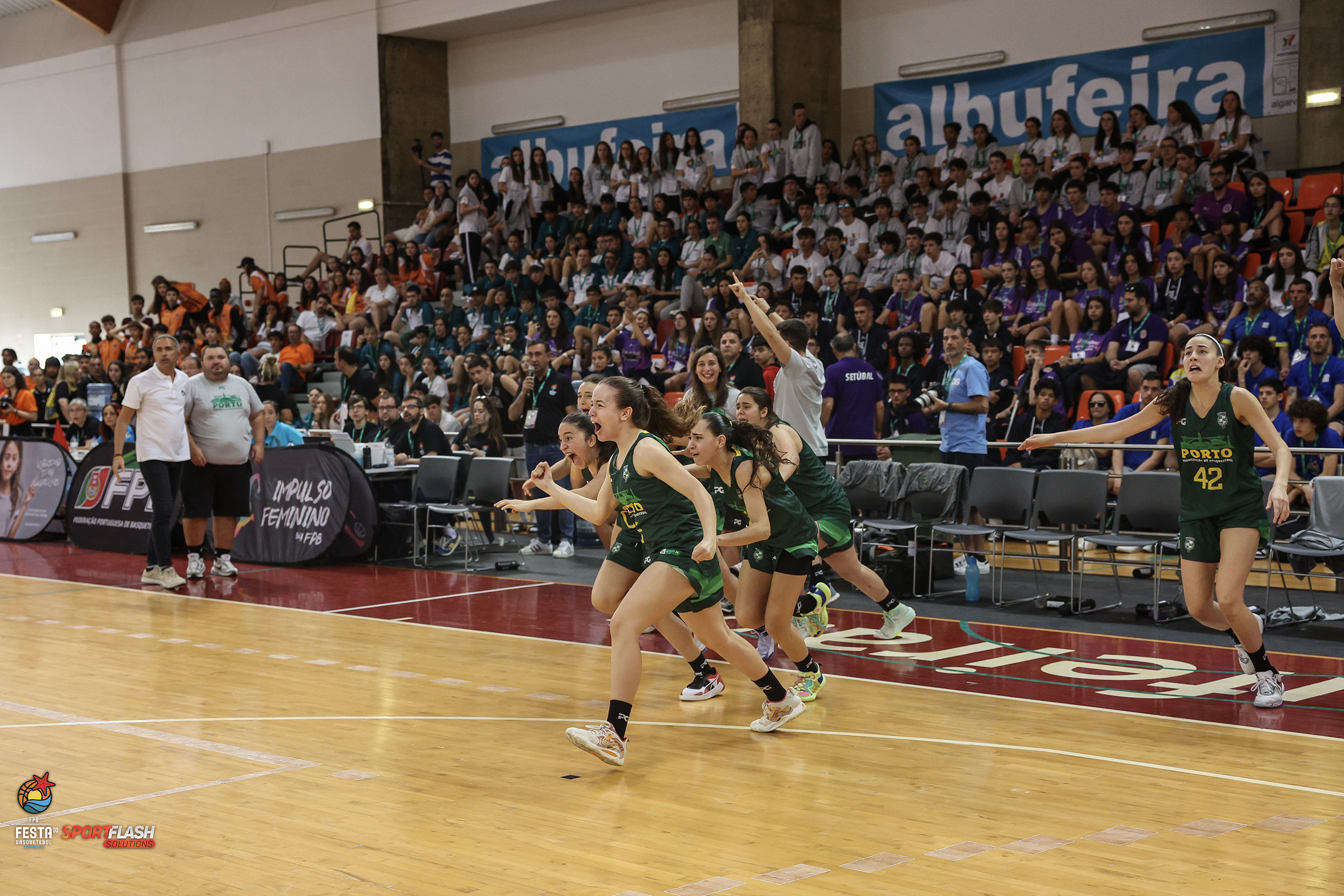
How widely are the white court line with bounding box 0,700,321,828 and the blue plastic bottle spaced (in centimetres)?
553

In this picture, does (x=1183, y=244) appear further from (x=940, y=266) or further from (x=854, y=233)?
(x=854, y=233)

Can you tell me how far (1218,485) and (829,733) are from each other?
87.6 inches

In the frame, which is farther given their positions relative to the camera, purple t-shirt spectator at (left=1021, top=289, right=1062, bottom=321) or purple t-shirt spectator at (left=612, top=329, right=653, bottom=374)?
purple t-shirt spectator at (left=612, top=329, right=653, bottom=374)

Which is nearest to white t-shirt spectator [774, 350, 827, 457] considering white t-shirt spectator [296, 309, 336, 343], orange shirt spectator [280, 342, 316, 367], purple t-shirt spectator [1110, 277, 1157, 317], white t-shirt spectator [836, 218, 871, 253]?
purple t-shirt spectator [1110, 277, 1157, 317]

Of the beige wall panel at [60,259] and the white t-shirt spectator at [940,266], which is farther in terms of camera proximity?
the beige wall panel at [60,259]

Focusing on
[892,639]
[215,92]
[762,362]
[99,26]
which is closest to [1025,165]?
[762,362]

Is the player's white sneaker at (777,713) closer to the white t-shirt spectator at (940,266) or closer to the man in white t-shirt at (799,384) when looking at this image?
the man in white t-shirt at (799,384)

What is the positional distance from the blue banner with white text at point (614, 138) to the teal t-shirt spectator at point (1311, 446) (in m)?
10.3

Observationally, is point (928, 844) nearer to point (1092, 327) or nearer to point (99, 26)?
point (1092, 327)

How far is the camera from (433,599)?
10.0 metres

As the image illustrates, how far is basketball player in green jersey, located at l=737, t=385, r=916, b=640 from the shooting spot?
6.71m

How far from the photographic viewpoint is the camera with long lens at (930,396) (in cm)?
1095

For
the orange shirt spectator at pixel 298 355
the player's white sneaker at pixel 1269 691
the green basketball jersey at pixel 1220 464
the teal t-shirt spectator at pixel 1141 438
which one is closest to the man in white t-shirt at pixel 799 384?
the green basketball jersey at pixel 1220 464

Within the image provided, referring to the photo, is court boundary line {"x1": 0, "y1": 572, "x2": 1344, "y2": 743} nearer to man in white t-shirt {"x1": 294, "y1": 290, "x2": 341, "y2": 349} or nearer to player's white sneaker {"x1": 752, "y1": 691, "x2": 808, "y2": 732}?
player's white sneaker {"x1": 752, "y1": 691, "x2": 808, "y2": 732}
